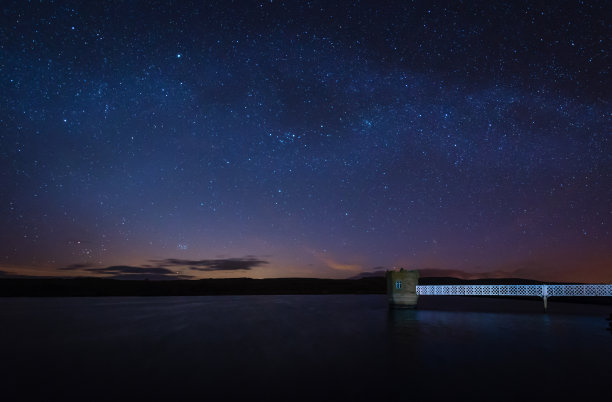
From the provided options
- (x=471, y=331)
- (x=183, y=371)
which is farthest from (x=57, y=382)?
(x=471, y=331)

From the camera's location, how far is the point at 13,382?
19.1 metres

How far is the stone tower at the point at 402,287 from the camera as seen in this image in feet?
197

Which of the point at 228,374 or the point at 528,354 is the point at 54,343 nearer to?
the point at 228,374

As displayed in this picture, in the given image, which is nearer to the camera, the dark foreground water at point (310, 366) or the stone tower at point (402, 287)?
the dark foreground water at point (310, 366)

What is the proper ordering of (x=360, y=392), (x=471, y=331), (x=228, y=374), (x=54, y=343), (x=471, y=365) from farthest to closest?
(x=471, y=331) → (x=54, y=343) → (x=471, y=365) → (x=228, y=374) → (x=360, y=392)

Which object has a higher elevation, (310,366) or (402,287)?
(402,287)

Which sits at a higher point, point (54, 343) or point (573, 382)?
point (573, 382)

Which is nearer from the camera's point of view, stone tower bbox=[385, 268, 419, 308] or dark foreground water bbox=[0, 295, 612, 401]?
dark foreground water bbox=[0, 295, 612, 401]

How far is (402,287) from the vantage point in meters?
61.7

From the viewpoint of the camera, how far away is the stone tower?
2370 inches

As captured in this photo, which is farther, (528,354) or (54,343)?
(54,343)

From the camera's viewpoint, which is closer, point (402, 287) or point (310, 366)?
point (310, 366)

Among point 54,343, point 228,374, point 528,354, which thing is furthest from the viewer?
point 54,343

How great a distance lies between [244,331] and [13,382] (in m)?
26.2
